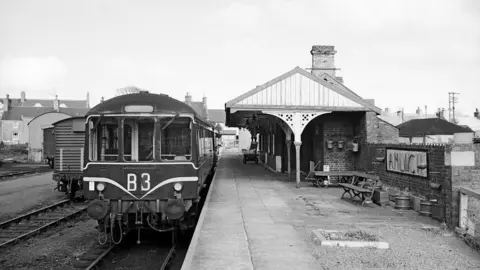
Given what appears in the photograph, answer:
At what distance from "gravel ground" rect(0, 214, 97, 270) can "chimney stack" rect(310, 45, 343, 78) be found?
708 inches

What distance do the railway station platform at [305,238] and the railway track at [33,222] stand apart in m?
4.14

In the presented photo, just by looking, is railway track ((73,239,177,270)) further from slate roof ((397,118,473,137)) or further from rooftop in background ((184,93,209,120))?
rooftop in background ((184,93,209,120))

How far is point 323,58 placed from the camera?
25.2 m

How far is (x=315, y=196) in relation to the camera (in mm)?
13719

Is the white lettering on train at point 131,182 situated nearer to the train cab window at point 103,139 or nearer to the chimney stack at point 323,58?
the train cab window at point 103,139

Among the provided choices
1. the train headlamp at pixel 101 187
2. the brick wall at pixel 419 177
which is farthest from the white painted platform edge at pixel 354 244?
the train headlamp at pixel 101 187

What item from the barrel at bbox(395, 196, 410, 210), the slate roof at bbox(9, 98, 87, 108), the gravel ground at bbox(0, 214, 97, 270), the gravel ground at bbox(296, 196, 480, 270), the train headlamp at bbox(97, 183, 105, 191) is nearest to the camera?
the gravel ground at bbox(296, 196, 480, 270)

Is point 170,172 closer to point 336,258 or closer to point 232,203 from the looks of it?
point 336,258

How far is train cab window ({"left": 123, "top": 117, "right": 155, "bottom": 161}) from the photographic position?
25.9 feet

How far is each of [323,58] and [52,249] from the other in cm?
2041

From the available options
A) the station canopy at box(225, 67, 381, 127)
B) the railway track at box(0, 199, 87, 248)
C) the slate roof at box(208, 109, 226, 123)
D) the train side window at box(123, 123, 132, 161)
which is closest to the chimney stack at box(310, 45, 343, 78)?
the station canopy at box(225, 67, 381, 127)

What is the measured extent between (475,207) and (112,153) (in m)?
7.14

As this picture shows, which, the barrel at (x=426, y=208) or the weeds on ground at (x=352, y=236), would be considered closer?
the weeds on ground at (x=352, y=236)

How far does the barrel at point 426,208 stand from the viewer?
9.89m
